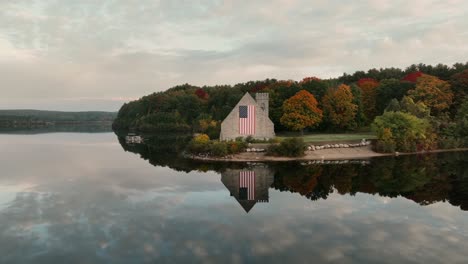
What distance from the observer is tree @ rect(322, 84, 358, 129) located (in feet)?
187

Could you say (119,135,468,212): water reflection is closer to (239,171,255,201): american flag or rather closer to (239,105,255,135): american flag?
(239,171,255,201): american flag

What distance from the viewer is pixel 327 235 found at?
15.2 meters

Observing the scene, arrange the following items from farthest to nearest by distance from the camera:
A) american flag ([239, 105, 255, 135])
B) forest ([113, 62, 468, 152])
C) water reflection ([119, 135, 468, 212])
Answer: american flag ([239, 105, 255, 135]) < forest ([113, 62, 468, 152]) < water reflection ([119, 135, 468, 212])

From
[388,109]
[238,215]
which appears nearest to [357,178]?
[238,215]

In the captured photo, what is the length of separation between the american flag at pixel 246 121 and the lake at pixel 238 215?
13.2 m

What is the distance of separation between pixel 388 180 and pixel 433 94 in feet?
123

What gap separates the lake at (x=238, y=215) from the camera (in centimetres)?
1338

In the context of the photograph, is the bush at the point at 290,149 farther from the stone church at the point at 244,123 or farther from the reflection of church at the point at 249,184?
the reflection of church at the point at 249,184

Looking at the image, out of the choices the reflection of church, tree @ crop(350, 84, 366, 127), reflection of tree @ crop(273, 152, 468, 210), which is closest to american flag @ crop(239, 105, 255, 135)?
reflection of tree @ crop(273, 152, 468, 210)

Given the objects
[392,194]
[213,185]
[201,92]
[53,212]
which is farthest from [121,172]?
[201,92]

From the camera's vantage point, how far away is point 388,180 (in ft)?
92.6

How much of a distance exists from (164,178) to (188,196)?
785 centimetres

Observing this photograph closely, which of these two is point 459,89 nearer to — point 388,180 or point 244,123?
point 244,123

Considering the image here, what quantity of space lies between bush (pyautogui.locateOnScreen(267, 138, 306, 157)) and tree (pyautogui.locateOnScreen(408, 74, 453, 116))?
1174 inches
